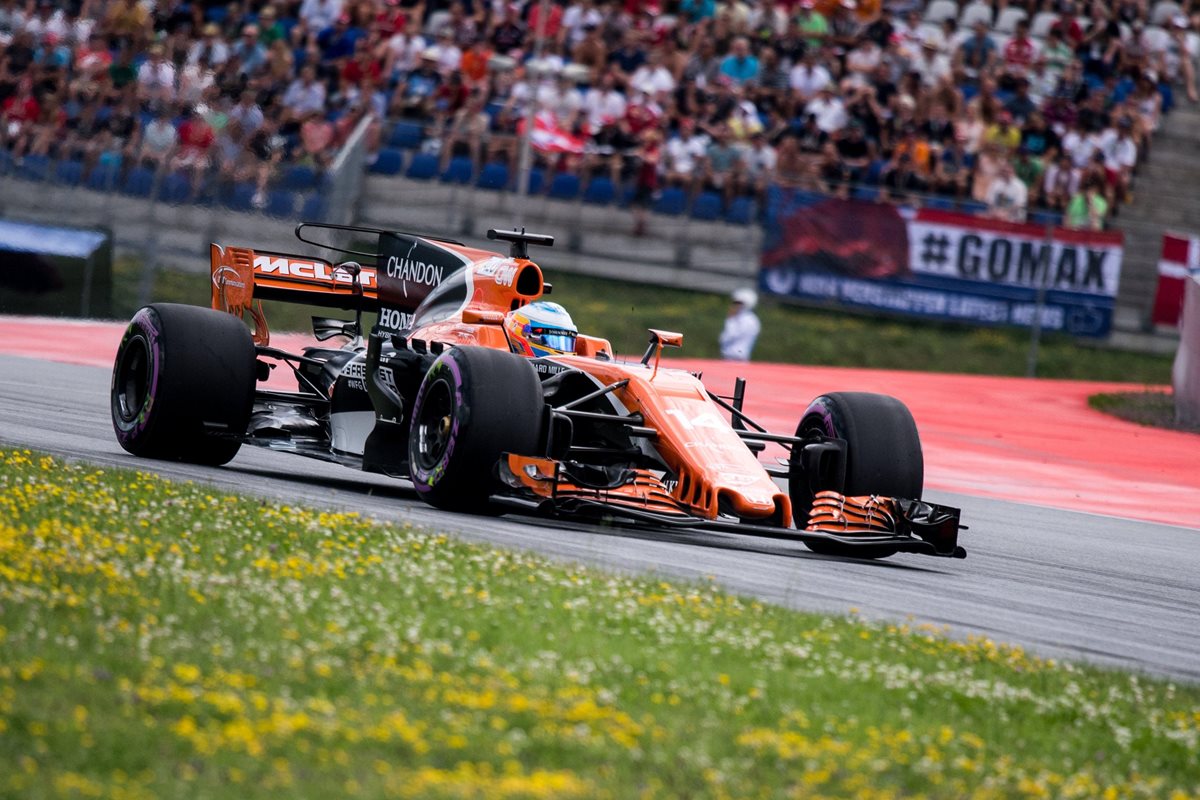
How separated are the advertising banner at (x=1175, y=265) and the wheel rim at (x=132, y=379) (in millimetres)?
15107

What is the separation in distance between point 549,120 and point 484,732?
19454mm

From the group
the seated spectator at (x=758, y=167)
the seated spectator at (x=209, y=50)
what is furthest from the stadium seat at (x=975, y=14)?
the seated spectator at (x=209, y=50)

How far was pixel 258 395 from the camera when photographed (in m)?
11.0

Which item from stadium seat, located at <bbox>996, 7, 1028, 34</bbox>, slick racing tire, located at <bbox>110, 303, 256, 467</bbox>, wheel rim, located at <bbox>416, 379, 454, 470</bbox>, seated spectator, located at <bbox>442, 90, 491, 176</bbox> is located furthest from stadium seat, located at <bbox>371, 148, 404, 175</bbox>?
wheel rim, located at <bbox>416, 379, 454, 470</bbox>

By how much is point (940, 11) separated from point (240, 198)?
36.5 ft

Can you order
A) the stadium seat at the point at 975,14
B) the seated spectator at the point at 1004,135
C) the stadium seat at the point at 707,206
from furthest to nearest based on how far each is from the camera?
1. the stadium seat at the point at 975,14
2. the seated spectator at the point at 1004,135
3. the stadium seat at the point at 707,206

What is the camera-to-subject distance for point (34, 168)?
21.7m

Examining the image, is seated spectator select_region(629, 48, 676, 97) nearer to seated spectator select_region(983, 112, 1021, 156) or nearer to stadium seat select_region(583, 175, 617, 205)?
stadium seat select_region(583, 175, 617, 205)

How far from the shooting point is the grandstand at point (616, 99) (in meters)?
22.1

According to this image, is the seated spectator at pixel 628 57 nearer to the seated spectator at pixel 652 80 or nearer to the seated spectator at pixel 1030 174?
the seated spectator at pixel 652 80

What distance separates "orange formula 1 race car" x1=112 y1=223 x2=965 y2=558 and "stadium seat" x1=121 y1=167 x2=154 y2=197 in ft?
33.6

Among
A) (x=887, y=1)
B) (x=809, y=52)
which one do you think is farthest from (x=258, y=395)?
(x=887, y=1)

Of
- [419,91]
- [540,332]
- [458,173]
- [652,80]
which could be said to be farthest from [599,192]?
[540,332]

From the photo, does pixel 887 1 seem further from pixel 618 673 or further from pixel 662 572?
pixel 618 673
